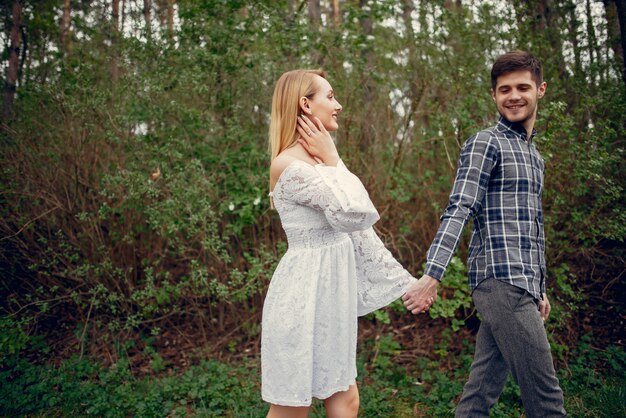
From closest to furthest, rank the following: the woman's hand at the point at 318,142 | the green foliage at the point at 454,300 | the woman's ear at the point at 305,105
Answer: the woman's hand at the point at 318,142
the woman's ear at the point at 305,105
the green foliage at the point at 454,300

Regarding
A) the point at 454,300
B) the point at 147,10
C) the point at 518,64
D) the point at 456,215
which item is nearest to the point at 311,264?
the point at 456,215

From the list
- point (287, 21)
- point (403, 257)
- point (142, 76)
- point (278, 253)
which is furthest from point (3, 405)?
point (287, 21)

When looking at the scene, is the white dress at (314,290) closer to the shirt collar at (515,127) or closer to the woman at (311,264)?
the woman at (311,264)

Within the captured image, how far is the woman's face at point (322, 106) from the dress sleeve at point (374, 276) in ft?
1.87

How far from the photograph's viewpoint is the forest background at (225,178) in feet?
13.6

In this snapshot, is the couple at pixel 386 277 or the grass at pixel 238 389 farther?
the grass at pixel 238 389

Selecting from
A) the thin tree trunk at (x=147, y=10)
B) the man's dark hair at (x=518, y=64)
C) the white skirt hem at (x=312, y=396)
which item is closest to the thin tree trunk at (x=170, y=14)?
the thin tree trunk at (x=147, y=10)

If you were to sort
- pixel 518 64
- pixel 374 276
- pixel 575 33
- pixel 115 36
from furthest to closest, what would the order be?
pixel 115 36 < pixel 575 33 < pixel 374 276 < pixel 518 64

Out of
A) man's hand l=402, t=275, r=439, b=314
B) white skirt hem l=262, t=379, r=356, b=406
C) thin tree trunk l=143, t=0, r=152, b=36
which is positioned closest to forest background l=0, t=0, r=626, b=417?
thin tree trunk l=143, t=0, r=152, b=36

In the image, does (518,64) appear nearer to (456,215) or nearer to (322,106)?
(456,215)

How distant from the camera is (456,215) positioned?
215 centimetres

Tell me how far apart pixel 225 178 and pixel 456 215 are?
300cm

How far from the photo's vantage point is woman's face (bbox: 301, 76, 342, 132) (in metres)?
2.45

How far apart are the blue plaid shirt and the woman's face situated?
647 millimetres
